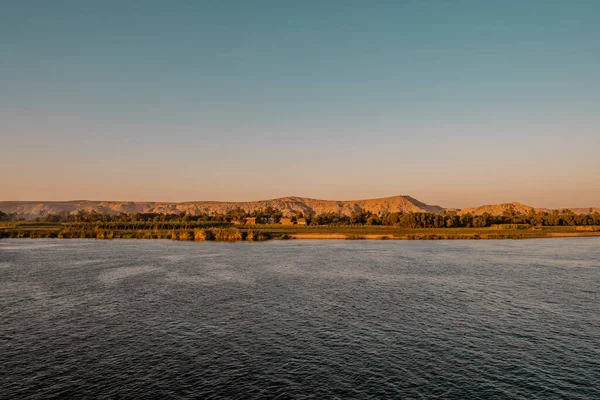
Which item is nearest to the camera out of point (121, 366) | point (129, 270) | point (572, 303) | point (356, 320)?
point (121, 366)

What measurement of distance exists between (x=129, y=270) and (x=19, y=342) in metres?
35.9

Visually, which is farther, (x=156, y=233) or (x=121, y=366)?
(x=156, y=233)

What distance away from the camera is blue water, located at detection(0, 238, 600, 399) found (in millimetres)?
25359

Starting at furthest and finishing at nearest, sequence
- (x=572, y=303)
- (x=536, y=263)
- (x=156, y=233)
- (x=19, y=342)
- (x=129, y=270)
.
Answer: (x=156, y=233) < (x=536, y=263) < (x=129, y=270) < (x=572, y=303) < (x=19, y=342)

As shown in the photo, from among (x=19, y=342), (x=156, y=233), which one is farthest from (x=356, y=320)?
(x=156, y=233)

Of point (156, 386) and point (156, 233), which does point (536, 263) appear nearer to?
point (156, 386)

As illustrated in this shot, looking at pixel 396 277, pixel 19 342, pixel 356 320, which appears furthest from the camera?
pixel 396 277

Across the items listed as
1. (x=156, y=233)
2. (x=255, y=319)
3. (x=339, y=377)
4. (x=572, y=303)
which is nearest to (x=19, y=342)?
(x=255, y=319)

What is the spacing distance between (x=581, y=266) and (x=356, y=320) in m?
54.8

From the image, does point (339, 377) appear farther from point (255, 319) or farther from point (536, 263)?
point (536, 263)

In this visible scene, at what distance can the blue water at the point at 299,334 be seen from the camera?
25.4 metres

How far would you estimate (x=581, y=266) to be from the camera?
7131cm

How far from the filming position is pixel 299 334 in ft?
115

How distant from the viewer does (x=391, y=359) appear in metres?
29.4
